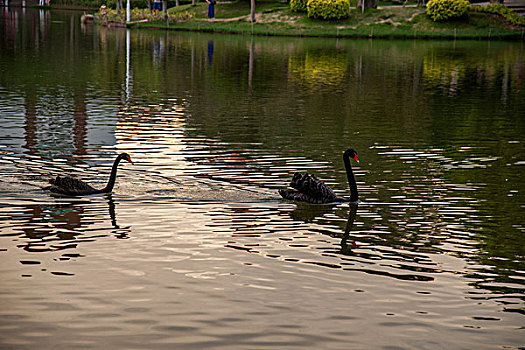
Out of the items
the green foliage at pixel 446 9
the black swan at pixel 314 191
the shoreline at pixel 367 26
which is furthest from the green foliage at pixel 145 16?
the black swan at pixel 314 191

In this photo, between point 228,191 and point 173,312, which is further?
point 228,191

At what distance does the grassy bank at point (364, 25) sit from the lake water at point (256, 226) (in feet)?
139

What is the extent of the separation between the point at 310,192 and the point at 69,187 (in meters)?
3.99

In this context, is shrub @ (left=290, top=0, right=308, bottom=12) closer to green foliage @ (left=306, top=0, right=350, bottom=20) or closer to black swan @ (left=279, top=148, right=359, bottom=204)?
green foliage @ (left=306, top=0, right=350, bottom=20)

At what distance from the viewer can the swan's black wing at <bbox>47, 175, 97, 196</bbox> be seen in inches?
512

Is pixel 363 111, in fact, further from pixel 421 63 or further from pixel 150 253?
pixel 421 63

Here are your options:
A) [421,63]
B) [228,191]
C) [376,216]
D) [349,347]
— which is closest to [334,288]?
[349,347]

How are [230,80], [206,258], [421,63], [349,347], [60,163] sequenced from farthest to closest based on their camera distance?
[421,63], [230,80], [60,163], [206,258], [349,347]

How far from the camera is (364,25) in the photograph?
73.0 metres

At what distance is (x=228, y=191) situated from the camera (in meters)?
14.0

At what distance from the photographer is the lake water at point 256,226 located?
318 inches

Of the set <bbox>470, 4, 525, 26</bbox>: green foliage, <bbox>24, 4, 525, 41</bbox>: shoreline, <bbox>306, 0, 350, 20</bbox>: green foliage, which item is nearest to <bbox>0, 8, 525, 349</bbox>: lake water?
<bbox>24, 4, 525, 41</bbox>: shoreline

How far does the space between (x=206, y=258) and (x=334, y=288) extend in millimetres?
1828

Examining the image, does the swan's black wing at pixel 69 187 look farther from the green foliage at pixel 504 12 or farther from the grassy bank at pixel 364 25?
the green foliage at pixel 504 12
